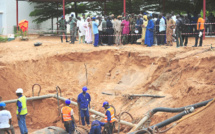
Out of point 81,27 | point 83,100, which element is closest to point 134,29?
point 81,27

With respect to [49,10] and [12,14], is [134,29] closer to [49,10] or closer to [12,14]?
[49,10]

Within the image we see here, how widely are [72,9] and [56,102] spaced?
54.1 ft

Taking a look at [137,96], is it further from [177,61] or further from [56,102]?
[56,102]

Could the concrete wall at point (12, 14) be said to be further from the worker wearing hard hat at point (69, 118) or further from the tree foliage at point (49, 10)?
the worker wearing hard hat at point (69, 118)

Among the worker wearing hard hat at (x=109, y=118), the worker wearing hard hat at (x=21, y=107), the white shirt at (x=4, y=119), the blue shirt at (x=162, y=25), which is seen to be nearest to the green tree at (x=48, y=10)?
the blue shirt at (x=162, y=25)

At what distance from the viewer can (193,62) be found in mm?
15711

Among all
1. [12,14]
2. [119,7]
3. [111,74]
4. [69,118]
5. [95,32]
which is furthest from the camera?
[119,7]

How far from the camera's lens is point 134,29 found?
20.7 m

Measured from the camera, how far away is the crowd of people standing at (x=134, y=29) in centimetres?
1947

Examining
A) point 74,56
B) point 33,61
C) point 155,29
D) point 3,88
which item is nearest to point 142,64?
point 155,29

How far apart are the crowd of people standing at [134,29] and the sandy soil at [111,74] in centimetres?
85

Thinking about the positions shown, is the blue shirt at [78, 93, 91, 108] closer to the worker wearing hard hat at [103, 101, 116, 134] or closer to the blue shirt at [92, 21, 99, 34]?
the worker wearing hard hat at [103, 101, 116, 134]

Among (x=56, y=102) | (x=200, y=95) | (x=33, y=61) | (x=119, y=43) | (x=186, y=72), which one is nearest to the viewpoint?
(x=200, y=95)

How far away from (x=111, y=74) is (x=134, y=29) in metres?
3.30
